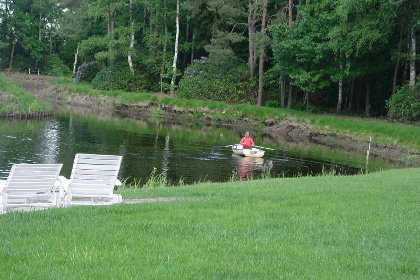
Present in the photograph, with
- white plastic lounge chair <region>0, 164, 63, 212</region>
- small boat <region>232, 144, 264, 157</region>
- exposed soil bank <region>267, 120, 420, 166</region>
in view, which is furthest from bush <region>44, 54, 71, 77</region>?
white plastic lounge chair <region>0, 164, 63, 212</region>

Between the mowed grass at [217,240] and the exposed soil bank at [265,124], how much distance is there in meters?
22.6

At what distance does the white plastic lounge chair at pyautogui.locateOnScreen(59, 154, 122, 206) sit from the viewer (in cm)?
1148

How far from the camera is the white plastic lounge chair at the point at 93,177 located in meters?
11.5

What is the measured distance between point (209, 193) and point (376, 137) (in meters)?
26.5

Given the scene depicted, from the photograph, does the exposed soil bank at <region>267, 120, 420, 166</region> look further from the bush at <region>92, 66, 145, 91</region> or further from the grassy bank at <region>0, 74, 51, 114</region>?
the bush at <region>92, 66, 145, 91</region>

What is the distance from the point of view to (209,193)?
43.8ft

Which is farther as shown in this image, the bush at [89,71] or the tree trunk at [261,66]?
the bush at [89,71]

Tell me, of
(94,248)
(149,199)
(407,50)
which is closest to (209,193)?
(149,199)

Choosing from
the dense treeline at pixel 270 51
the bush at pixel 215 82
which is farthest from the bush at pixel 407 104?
the bush at pixel 215 82

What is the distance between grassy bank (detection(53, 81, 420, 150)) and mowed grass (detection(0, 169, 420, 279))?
25350mm

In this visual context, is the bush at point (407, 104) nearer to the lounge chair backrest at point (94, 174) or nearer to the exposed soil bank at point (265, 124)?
the exposed soil bank at point (265, 124)

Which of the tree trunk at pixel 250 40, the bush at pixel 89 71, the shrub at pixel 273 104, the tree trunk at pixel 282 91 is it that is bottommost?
the shrub at pixel 273 104

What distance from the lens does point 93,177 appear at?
1159 centimetres

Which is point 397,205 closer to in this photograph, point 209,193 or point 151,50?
point 209,193
